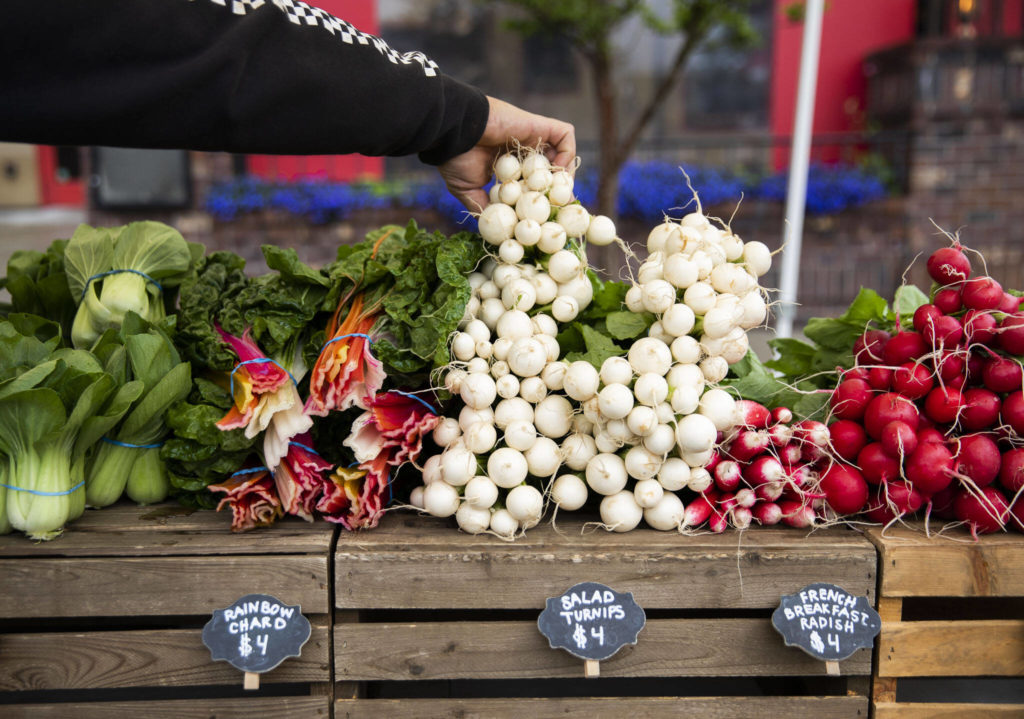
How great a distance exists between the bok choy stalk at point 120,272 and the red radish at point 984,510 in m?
1.76

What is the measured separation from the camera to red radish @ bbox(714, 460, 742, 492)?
1538 mm

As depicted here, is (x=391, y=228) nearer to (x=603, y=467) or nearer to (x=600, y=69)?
(x=603, y=467)

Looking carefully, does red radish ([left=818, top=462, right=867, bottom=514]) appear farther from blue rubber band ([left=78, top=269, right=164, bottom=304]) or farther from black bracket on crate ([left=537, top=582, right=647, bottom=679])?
blue rubber band ([left=78, top=269, right=164, bottom=304])

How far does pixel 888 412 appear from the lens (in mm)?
1522

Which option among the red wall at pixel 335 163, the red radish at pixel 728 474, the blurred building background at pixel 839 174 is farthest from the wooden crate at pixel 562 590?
the red wall at pixel 335 163

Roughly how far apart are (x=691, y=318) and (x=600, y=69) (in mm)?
5418

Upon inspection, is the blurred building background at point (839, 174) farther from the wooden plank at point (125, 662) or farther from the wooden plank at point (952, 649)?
the wooden plank at point (125, 662)

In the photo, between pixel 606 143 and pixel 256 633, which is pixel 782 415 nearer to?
pixel 256 633

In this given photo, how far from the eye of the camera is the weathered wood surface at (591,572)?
4.77ft

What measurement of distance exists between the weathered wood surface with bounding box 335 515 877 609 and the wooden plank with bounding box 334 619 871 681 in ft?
0.15

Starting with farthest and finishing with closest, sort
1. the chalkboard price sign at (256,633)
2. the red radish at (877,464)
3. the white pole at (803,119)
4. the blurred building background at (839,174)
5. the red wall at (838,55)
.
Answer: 1. the red wall at (838,55)
2. the blurred building background at (839,174)
3. the white pole at (803,119)
4. the red radish at (877,464)
5. the chalkboard price sign at (256,633)

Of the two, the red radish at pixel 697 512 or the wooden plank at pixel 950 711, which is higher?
the red radish at pixel 697 512

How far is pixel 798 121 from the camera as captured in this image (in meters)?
3.95

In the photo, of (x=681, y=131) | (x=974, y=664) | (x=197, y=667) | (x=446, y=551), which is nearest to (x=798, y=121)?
(x=974, y=664)
